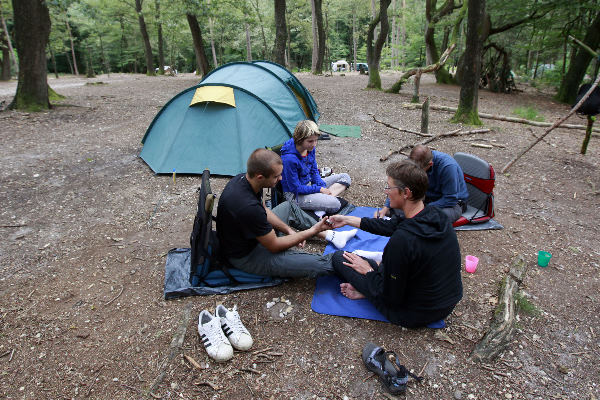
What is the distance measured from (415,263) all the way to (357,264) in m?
0.77

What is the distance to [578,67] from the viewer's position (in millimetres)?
13609

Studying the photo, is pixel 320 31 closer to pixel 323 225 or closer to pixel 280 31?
pixel 280 31

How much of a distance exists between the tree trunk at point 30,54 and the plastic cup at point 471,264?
11473 millimetres

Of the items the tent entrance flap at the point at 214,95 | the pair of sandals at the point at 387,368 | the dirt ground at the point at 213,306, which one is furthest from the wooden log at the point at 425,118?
the pair of sandals at the point at 387,368

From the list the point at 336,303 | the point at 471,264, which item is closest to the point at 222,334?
the point at 336,303

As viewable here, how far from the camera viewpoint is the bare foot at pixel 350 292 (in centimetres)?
306

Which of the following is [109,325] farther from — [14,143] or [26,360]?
[14,143]

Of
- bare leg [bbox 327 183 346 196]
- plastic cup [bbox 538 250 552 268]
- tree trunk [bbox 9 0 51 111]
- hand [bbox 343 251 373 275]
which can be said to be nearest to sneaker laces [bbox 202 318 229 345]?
hand [bbox 343 251 373 275]

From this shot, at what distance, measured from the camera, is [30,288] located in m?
3.29

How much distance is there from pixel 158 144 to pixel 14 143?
3564mm

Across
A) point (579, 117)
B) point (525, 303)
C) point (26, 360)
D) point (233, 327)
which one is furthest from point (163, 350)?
point (579, 117)

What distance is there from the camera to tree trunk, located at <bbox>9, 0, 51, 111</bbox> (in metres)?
8.94

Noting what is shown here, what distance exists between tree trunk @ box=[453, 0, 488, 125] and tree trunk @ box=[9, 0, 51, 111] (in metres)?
11.2

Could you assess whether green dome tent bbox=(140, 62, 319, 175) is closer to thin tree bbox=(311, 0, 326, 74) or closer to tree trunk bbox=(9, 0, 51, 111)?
tree trunk bbox=(9, 0, 51, 111)
